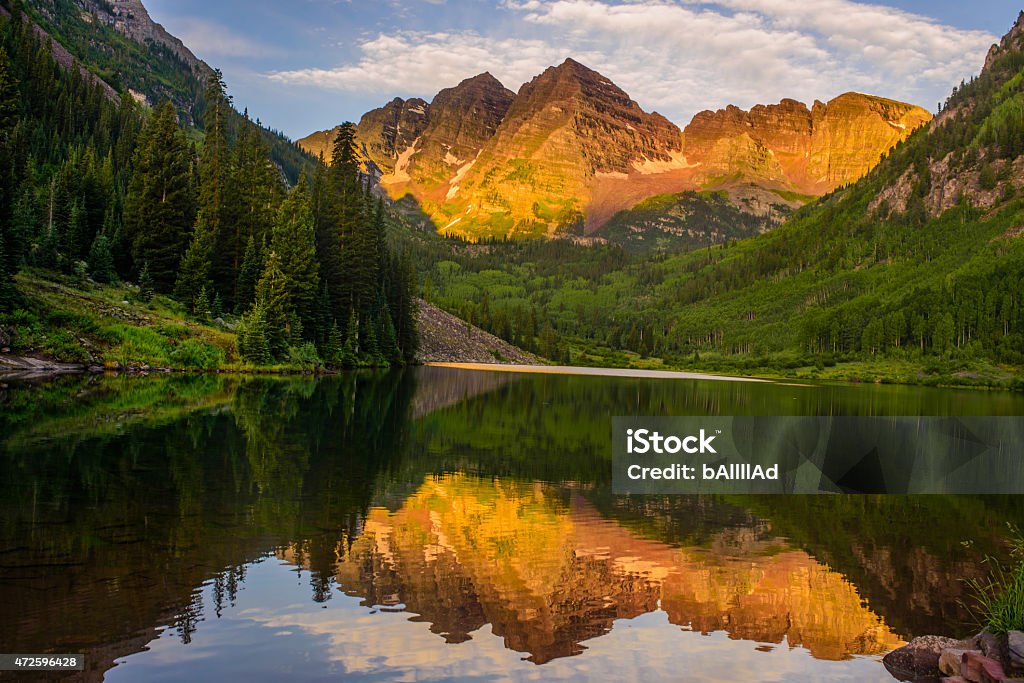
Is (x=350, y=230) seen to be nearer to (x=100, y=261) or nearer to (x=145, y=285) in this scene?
(x=145, y=285)

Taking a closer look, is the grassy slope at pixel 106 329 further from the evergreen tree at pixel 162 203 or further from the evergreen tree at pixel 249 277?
the evergreen tree at pixel 249 277

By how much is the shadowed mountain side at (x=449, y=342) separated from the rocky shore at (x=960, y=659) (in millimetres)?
141144

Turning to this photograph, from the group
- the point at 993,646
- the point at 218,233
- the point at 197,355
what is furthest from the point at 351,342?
the point at 993,646

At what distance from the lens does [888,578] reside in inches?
688

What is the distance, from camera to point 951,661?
11.8 meters

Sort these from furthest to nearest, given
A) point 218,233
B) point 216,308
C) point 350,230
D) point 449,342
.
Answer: point 449,342, point 350,230, point 218,233, point 216,308

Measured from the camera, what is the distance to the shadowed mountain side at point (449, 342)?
166m

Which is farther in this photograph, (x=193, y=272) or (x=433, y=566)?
(x=193, y=272)

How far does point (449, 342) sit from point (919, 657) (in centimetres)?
16535

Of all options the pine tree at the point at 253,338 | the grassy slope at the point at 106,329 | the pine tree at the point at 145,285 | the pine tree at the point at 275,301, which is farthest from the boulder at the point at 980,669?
the pine tree at the point at 145,285

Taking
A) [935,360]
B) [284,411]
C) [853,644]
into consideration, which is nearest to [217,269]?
[284,411]

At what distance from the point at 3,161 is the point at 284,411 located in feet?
144

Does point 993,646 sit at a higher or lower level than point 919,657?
higher

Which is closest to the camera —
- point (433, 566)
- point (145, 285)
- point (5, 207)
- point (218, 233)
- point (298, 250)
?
point (433, 566)
